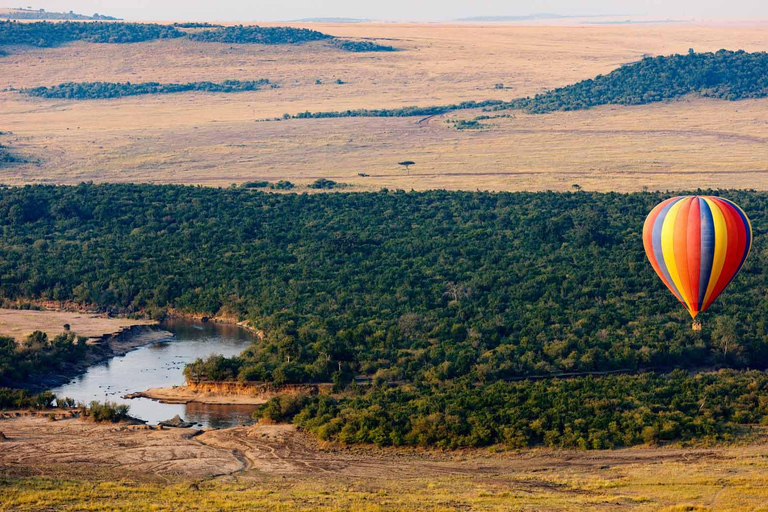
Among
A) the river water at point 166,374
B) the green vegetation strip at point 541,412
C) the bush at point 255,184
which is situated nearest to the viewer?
the green vegetation strip at point 541,412

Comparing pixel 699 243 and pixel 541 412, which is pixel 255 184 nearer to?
pixel 699 243

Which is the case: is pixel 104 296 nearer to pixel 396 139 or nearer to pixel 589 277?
pixel 589 277

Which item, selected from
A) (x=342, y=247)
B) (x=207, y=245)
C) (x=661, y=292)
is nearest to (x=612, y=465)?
(x=661, y=292)

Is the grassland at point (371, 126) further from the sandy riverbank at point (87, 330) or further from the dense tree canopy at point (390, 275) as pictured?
the sandy riverbank at point (87, 330)

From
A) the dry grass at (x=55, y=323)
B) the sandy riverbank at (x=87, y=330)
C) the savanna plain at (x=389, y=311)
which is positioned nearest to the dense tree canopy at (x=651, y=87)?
the savanna plain at (x=389, y=311)

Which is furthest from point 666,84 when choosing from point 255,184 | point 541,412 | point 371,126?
point 541,412

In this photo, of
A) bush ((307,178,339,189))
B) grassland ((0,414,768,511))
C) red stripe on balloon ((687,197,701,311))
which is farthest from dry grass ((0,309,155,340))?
bush ((307,178,339,189))
